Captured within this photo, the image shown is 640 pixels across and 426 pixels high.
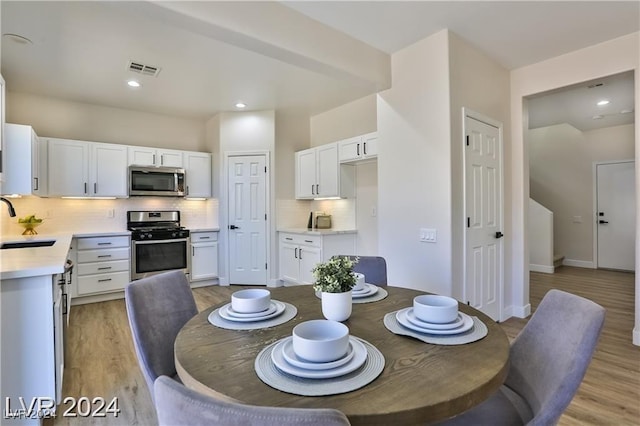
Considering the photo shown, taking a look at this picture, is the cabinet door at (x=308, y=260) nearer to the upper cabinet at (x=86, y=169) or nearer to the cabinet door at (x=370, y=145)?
the cabinet door at (x=370, y=145)

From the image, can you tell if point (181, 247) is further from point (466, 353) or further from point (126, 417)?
point (466, 353)

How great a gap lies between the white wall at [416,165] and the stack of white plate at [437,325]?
1.55 metres

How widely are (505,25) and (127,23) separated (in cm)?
302

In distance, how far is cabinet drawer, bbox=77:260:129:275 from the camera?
4.00m

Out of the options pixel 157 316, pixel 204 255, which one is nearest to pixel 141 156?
pixel 204 255

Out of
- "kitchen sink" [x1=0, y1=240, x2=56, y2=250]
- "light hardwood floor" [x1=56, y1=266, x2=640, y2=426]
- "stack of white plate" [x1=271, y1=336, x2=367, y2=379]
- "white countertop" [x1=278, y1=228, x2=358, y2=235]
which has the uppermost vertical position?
"white countertop" [x1=278, y1=228, x2=358, y2=235]

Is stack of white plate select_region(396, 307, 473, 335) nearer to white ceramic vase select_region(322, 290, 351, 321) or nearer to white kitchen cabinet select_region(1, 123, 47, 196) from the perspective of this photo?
white ceramic vase select_region(322, 290, 351, 321)

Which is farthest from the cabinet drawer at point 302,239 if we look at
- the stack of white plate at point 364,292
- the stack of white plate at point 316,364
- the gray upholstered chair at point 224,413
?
the gray upholstered chair at point 224,413

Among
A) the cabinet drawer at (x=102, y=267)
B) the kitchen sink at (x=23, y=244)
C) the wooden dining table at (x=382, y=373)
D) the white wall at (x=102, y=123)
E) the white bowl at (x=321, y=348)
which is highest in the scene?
the white wall at (x=102, y=123)

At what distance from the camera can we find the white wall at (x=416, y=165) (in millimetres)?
2703

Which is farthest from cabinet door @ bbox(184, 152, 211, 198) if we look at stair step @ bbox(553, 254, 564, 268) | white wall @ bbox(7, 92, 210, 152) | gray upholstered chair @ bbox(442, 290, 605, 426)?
stair step @ bbox(553, 254, 564, 268)

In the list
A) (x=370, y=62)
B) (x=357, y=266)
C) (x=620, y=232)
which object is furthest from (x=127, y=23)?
(x=620, y=232)

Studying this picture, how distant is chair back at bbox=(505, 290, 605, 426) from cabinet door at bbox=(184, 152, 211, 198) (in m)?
4.67

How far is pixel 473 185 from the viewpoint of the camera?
296cm
